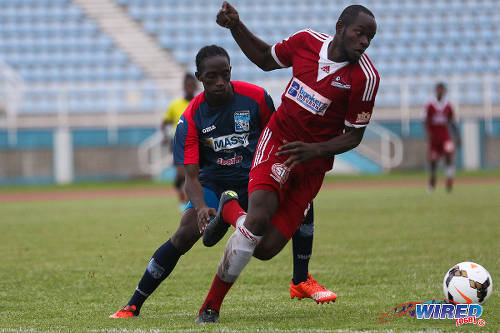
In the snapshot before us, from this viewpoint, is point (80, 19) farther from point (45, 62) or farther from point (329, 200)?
point (329, 200)

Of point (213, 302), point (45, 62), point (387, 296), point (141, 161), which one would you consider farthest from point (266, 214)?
point (45, 62)

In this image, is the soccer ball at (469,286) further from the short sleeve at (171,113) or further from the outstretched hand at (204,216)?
the short sleeve at (171,113)

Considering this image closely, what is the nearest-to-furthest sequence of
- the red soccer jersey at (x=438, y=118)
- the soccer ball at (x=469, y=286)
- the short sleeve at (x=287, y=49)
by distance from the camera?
1. the soccer ball at (x=469, y=286)
2. the short sleeve at (x=287, y=49)
3. the red soccer jersey at (x=438, y=118)

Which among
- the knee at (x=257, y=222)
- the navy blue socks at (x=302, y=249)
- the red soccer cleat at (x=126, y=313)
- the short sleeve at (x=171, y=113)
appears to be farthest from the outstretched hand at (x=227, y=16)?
the short sleeve at (x=171, y=113)

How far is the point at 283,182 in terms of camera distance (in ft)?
16.7

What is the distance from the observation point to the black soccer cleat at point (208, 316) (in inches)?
195

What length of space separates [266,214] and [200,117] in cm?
91

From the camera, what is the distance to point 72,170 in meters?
24.8

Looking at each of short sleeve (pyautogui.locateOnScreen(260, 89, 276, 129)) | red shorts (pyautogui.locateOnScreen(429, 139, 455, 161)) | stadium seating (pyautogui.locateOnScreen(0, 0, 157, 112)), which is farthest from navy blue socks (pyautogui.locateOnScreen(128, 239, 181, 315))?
stadium seating (pyautogui.locateOnScreen(0, 0, 157, 112))

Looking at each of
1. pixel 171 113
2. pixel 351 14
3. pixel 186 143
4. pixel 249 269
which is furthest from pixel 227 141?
pixel 171 113

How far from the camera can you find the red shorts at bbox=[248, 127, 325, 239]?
5055mm

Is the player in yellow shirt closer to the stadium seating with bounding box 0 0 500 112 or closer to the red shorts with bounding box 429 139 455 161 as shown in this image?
the red shorts with bounding box 429 139 455 161

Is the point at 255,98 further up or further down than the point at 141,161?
further up

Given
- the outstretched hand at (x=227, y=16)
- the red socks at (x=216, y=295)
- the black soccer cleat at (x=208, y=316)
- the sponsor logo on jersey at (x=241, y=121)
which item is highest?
the outstretched hand at (x=227, y=16)
